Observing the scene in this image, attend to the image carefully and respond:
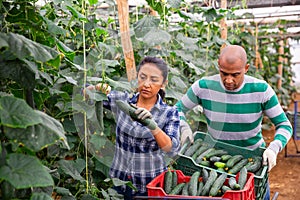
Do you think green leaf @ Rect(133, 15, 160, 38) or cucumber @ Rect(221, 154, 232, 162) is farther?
green leaf @ Rect(133, 15, 160, 38)

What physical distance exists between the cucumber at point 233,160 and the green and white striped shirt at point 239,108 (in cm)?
31

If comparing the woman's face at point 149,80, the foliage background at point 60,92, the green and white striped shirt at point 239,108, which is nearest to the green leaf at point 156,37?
the foliage background at point 60,92

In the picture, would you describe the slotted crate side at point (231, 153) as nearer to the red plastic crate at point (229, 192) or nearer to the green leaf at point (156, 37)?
the red plastic crate at point (229, 192)

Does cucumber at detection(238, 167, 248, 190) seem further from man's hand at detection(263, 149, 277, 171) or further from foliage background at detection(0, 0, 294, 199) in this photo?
foliage background at detection(0, 0, 294, 199)

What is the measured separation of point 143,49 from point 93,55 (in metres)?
0.60

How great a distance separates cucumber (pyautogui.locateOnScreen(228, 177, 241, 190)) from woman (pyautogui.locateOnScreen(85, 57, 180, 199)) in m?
0.36

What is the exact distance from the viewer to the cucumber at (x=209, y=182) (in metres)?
2.07

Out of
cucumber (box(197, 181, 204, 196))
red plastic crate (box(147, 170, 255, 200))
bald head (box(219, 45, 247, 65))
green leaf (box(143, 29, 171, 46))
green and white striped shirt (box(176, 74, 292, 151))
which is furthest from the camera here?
green leaf (box(143, 29, 171, 46))

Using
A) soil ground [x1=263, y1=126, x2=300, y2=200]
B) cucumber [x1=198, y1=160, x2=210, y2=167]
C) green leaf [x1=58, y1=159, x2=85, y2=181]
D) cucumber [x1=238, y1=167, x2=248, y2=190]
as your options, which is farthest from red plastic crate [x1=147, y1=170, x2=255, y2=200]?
soil ground [x1=263, y1=126, x2=300, y2=200]

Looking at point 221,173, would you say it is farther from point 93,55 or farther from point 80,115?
point 93,55

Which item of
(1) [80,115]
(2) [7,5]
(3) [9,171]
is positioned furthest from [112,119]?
(3) [9,171]

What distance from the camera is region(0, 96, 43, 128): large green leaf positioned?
1.14 metres

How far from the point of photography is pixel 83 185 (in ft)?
7.65

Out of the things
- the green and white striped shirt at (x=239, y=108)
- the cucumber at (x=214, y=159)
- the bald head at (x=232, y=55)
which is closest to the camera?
the cucumber at (x=214, y=159)
